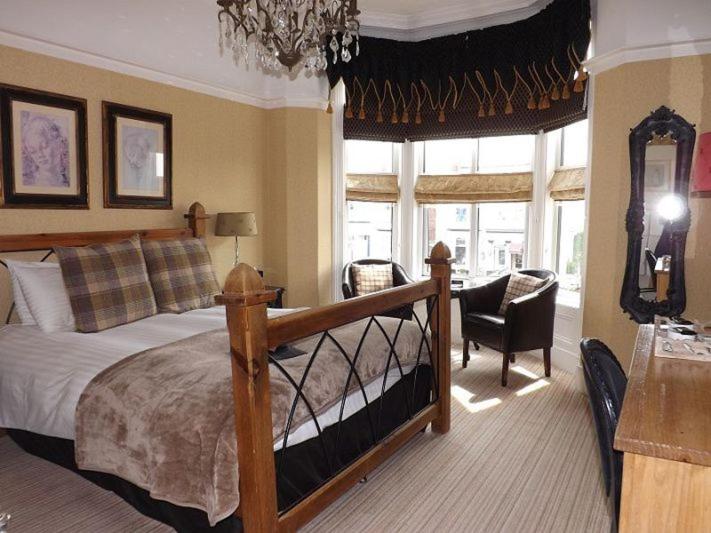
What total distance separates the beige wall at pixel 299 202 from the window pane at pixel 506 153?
1.62 m

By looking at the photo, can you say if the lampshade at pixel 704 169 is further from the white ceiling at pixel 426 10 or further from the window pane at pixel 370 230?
the window pane at pixel 370 230

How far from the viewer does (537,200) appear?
15.9ft

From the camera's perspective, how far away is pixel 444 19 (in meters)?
4.90

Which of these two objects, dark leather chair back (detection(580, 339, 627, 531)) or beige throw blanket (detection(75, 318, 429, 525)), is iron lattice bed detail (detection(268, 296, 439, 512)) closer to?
beige throw blanket (detection(75, 318, 429, 525))

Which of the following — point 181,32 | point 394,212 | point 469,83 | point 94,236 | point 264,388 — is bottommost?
point 264,388

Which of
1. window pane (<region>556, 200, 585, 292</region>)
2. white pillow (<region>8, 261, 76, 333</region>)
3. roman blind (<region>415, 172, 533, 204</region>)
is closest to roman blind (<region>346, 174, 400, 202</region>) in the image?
roman blind (<region>415, 172, 533, 204</region>)

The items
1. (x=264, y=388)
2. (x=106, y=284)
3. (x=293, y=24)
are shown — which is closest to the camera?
(x=264, y=388)

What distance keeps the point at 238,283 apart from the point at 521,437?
2.29m

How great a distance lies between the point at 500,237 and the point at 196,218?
3007mm

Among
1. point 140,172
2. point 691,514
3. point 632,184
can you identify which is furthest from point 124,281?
point 632,184

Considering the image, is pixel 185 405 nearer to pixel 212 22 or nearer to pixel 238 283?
pixel 238 283

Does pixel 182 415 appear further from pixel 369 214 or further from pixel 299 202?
pixel 369 214

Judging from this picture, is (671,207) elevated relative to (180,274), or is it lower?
elevated

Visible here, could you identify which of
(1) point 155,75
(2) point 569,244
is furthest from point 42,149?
(2) point 569,244
